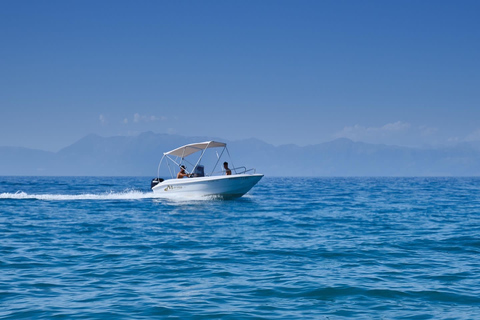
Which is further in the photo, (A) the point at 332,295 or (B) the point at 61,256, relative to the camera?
(B) the point at 61,256

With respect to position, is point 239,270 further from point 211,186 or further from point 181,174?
point 181,174

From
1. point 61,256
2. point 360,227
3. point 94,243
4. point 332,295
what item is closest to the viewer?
point 332,295

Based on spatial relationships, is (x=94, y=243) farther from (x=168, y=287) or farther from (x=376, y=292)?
(x=376, y=292)

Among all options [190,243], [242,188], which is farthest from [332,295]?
[242,188]

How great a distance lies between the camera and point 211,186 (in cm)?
3406

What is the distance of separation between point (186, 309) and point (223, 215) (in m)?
16.6

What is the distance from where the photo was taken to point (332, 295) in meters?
9.66

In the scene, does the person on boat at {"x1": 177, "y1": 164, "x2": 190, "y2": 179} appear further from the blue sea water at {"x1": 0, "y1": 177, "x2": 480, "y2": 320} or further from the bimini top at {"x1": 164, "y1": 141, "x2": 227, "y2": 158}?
the blue sea water at {"x1": 0, "y1": 177, "x2": 480, "y2": 320}

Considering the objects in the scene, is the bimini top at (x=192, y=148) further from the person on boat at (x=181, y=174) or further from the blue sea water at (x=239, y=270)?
the blue sea water at (x=239, y=270)

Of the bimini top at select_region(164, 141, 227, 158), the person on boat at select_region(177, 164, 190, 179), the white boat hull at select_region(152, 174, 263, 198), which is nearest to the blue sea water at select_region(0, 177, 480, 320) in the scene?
the white boat hull at select_region(152, 174, 263, 198)

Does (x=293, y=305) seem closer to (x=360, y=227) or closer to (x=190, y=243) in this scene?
(x=190, y=243)

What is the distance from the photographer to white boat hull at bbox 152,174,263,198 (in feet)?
111

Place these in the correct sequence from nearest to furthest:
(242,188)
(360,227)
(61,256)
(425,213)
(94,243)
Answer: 1. (61,256)
2. (94,243)
3. (360,227)
4. (425,213)
5. (242,188)

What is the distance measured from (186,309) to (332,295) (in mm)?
2905
